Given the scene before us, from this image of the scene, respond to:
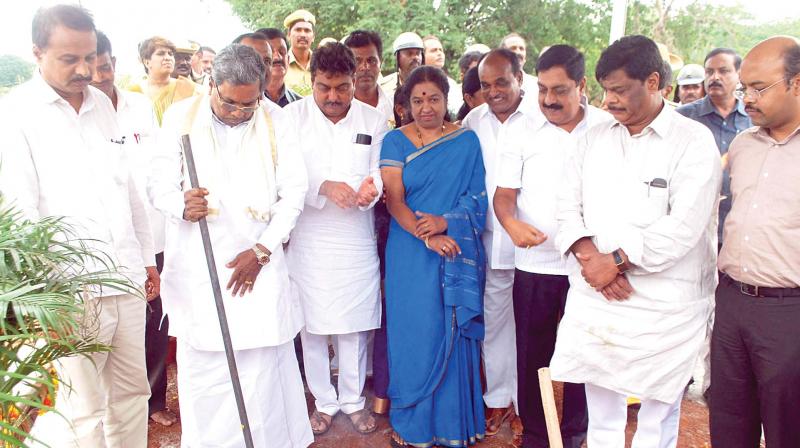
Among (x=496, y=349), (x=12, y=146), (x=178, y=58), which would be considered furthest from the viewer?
(x=178, y=58)

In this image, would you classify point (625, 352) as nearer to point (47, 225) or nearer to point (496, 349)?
point (496, 349)

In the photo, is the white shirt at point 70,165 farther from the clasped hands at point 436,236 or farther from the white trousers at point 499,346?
the white trousers at point 499,346

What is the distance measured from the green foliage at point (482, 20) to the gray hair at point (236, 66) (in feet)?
27.8

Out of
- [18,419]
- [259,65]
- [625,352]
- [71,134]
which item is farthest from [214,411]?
[625,352]

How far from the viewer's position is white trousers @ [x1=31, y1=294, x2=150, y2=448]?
2783 mm

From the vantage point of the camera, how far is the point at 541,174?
3219mm

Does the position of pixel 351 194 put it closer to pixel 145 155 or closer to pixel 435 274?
pixel 435 274

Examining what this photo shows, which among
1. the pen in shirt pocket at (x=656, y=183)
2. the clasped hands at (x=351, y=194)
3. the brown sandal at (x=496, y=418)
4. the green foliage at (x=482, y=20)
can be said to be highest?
the green foliage at (x=482, y=20)

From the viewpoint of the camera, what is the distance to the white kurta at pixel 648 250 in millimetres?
2502

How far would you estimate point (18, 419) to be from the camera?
2.31m

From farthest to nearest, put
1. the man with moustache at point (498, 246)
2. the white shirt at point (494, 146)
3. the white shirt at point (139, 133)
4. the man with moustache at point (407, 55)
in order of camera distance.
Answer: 1. the man with moustache at point (407, 55)
2. the man with moustache at point (498, 246)
3. the white shirt at point (494, 146)
4. the white shirt at point (139, 133)

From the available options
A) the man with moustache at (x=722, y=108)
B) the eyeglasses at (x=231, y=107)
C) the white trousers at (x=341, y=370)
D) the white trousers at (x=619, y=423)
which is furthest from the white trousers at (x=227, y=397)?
the man with moustache at (x=722, y=108)

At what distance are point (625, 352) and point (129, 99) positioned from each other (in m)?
2.99

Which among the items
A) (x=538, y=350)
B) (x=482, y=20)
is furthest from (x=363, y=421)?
(x=482, y=20)
